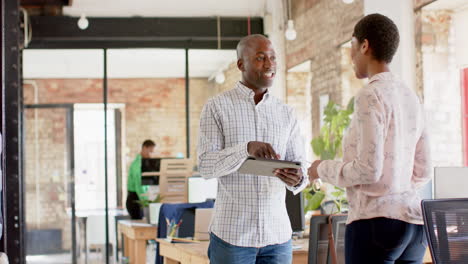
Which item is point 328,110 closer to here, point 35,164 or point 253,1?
point 253,1

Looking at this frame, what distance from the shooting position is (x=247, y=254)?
8.07ft

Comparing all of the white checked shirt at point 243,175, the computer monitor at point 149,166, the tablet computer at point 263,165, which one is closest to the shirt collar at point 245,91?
the white checked shirt at point 243,175

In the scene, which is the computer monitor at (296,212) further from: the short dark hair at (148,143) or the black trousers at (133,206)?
the short dark hair at (148,143)

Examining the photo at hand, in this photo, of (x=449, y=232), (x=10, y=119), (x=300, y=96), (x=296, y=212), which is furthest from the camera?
(x=300, y=96)

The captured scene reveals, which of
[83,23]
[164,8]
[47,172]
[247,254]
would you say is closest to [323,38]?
[164,8]

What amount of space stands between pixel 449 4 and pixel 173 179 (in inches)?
117

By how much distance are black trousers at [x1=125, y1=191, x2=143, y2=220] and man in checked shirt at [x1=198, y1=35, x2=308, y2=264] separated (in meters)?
6.48

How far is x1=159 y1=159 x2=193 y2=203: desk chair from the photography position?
715 cm

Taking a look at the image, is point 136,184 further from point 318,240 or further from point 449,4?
point 318,240

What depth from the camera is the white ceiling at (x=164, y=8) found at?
9766 mm

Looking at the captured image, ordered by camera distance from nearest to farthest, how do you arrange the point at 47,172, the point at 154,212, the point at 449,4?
the point at 449,4 < the point at 154,212 < the point at 47,172

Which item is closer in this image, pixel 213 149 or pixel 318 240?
pixel 213 149

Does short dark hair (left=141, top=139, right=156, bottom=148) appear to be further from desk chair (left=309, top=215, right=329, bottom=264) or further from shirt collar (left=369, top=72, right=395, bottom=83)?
shirt collar (left=369, top=72, right=395, bottom=83)

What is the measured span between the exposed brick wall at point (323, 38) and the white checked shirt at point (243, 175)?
471 cm
